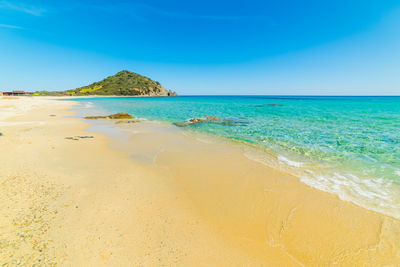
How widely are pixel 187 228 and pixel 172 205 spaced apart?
1017 millimetres

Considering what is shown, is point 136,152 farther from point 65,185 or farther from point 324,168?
point 324,168

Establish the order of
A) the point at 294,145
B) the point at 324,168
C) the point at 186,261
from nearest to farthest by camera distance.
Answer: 1. the point at 186,261
2. the point at 324,168
3. the point at 294,145

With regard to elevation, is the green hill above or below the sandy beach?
above

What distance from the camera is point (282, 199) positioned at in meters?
5.24

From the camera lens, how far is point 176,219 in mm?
4285

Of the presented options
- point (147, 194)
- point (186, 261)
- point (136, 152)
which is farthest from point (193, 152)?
point (186, 261)

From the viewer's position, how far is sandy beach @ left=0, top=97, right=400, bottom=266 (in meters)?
3.25

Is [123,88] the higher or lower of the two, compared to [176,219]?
higher

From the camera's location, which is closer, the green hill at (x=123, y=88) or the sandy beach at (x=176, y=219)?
the sandy beach at (x=176, y=219)

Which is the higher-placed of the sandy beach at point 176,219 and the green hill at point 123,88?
the green hill at point 123,88

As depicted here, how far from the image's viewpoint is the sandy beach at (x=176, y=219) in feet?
10.6

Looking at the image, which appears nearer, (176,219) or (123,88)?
(176,219)

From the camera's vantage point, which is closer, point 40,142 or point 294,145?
point 40,142

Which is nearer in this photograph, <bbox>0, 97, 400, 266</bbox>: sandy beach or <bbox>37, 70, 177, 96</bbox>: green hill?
<bbox>0, 97, 400, 266</bbox>: sandy beach
